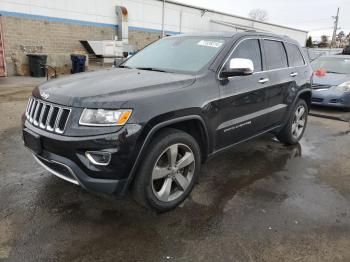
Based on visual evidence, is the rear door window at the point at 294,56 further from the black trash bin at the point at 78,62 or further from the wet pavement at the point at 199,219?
the black trash bin at the point at 78,62

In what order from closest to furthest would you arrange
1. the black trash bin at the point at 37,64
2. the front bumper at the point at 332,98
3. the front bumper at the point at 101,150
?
the front bumper at the point at 101,150, the front bumper at the point at 332,98, the black trash bin at the point at 37,64

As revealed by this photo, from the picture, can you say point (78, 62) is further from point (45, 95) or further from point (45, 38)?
point (45, 95)

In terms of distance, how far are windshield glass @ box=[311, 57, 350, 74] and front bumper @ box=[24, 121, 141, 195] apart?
839 centimetres

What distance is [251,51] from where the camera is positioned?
415 centimetres

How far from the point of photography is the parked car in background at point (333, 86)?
825cm

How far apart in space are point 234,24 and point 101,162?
28577 millimetres

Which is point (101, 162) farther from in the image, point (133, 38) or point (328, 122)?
point (133, 38)

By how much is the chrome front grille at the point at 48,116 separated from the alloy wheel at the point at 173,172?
898mm

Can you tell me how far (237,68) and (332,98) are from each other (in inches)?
234

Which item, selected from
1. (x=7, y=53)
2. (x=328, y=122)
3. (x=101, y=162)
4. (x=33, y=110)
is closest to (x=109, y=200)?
(x=101, y=162)

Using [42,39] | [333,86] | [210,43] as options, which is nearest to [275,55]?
[210,43]

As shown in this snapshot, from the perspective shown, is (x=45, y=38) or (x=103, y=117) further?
(x=45, y=38)

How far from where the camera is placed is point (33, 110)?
318 cm

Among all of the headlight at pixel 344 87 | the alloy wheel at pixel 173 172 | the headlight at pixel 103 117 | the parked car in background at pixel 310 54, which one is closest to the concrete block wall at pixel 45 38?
the parked car in background at pixel 310 54
